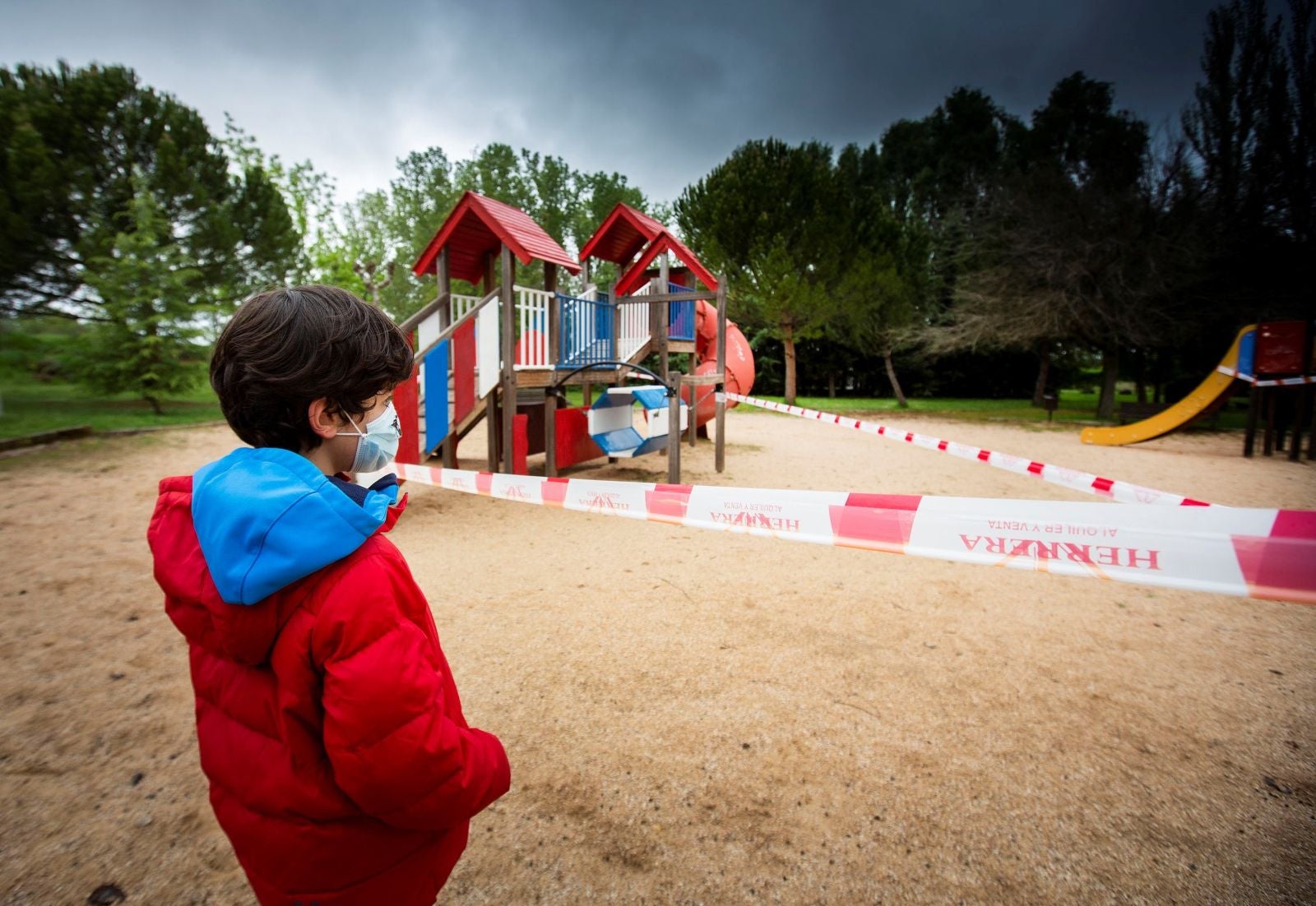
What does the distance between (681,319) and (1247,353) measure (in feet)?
33.2

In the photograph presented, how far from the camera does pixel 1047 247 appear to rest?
17.8 m

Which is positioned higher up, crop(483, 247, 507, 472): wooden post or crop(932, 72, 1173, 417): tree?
crop(932, 72, 1173, 417): tree

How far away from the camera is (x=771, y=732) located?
2.56 m

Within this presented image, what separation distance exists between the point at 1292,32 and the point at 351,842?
26.1m

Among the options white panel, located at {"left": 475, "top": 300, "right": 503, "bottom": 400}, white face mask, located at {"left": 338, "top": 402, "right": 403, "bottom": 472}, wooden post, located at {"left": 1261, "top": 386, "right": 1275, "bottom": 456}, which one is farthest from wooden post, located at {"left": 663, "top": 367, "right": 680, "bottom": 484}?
wooden post, located at {"left": 1261, "top": 386, "right": 1275, "bottom": 456}

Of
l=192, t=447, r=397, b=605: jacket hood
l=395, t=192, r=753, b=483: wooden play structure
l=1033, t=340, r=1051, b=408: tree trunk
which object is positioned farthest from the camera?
l=1033, t=340, r=1051, b=408: tree trunk

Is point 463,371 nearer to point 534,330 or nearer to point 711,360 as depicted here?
point 534,330

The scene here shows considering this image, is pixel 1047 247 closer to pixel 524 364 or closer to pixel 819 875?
pixel 524 364

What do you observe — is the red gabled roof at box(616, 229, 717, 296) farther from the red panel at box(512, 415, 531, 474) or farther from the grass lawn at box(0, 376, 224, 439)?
the grass lawn at box(0, 376, 224, 439)

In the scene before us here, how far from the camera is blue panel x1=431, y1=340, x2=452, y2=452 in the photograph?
682 cm

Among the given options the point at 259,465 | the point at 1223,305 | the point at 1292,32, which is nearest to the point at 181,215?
the point at 259,465

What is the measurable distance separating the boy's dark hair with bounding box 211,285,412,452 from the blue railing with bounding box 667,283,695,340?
31.4ft

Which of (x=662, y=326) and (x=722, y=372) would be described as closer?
(x=722, y=372)

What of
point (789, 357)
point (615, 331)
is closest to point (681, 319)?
point (615, 331)
